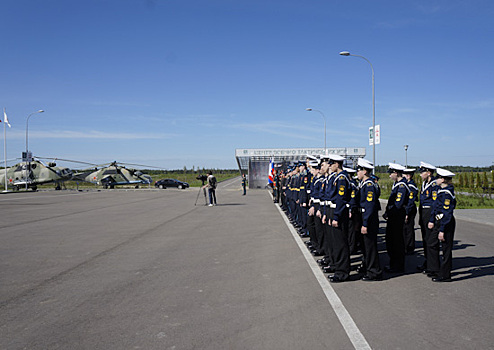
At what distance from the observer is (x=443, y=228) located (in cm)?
643

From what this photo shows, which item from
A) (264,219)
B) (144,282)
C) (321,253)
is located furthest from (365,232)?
(264,219)

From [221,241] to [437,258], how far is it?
5234 mm

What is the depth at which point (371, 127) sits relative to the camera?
2514cm

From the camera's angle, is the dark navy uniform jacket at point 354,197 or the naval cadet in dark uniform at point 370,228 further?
the dark navy uniform jacket at point 354,197

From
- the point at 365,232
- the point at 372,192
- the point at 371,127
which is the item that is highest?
the point at 371,127

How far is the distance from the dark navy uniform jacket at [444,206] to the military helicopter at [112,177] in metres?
48.4

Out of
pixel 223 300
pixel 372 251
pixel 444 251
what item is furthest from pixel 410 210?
pixel 223 300

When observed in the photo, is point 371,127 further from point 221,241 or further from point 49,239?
point 49,239

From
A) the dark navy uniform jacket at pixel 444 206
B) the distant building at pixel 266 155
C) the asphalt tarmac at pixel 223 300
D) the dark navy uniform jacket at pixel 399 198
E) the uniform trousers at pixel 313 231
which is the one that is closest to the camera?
the asphalt tarmac at pixel 223 300

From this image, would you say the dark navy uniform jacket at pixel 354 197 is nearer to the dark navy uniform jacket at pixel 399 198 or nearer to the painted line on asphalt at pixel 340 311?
the dark navy uniform jacket at pixel 399 198

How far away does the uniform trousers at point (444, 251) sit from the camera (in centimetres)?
648

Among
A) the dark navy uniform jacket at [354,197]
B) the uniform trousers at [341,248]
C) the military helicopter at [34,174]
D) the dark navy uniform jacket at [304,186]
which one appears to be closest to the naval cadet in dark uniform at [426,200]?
the dark navy uniform jacket at [354,197]

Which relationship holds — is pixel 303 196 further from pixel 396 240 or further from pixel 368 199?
pixel 368 199

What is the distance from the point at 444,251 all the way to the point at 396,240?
35.4 inches
